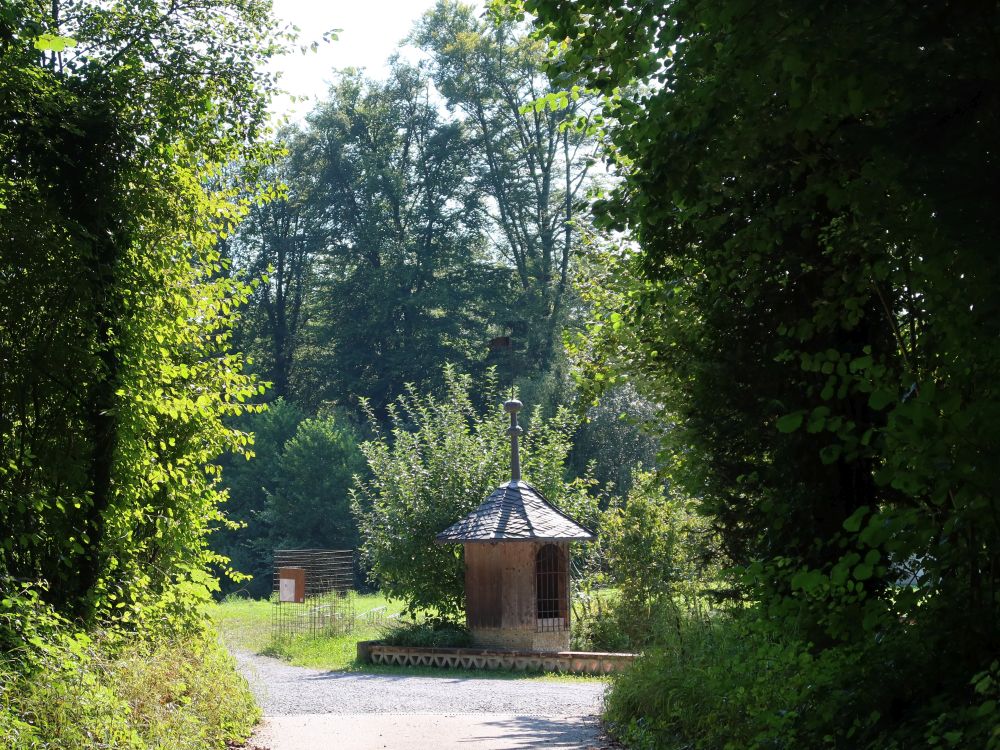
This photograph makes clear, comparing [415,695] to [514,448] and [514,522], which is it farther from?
[514,448]

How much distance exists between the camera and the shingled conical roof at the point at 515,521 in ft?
61.3

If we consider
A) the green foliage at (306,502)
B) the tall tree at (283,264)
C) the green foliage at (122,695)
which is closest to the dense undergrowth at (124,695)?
the green foliage at (122,695)

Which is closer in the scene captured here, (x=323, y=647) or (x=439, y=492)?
(x=439, y=492)

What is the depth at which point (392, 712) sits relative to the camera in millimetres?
12461

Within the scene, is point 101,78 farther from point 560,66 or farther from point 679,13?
point 679,13

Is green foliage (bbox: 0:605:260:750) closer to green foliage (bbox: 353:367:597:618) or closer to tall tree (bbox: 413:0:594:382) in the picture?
green foliage (bbox: 353:367:597:618)

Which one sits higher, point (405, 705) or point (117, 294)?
point (117, 294)

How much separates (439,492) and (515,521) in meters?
2.56

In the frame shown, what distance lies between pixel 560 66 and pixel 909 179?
2.51 meters

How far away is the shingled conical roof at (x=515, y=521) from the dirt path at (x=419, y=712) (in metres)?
2.71

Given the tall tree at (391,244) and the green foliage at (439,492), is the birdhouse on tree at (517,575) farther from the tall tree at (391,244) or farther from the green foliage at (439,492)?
the tall tree at (391,244)

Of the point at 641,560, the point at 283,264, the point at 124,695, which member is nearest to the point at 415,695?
the point at 641,560

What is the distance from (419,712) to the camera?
1234 centimetres

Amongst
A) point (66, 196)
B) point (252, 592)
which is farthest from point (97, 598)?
point (252, 592)
